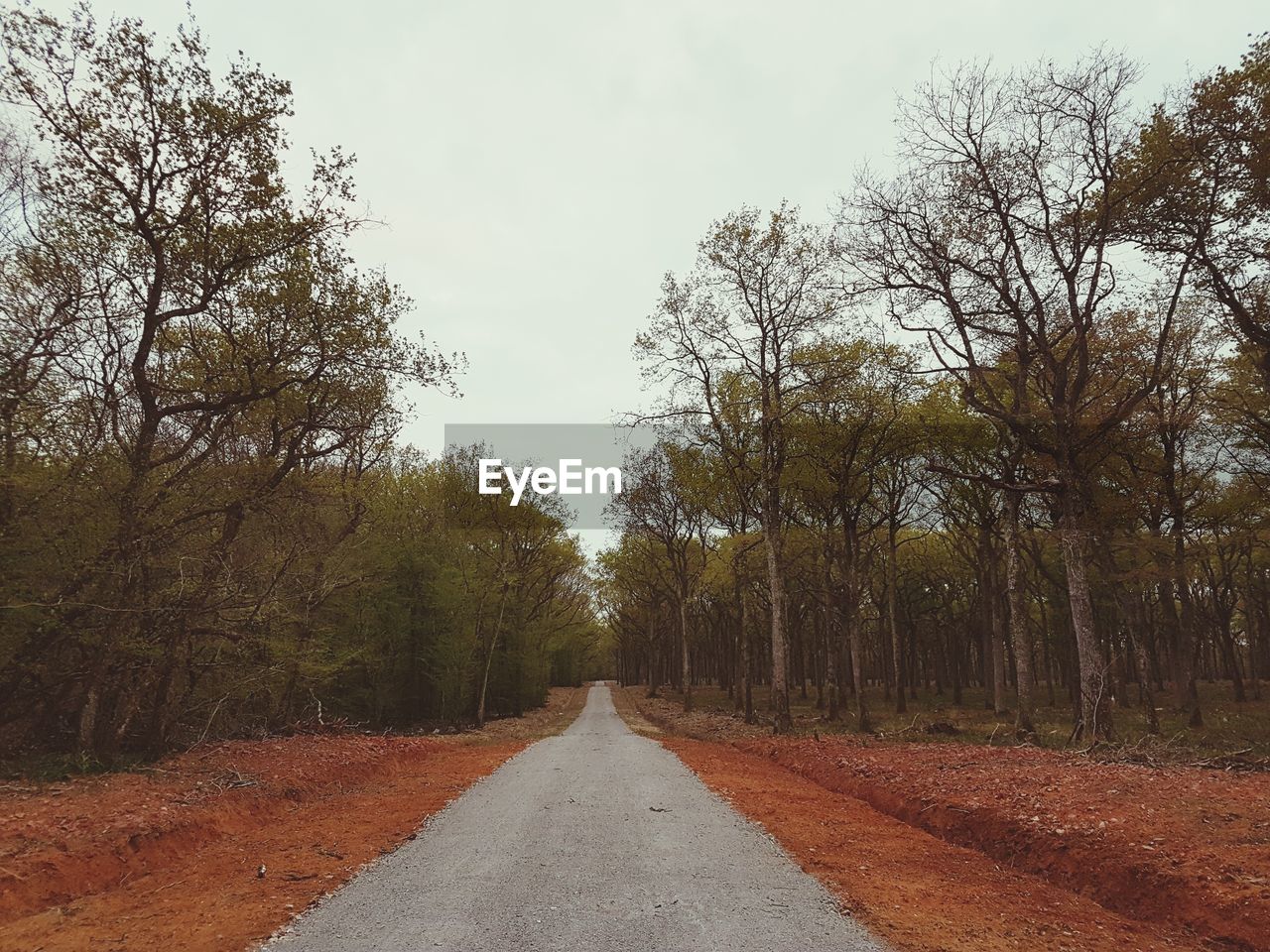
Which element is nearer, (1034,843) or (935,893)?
(935,893)

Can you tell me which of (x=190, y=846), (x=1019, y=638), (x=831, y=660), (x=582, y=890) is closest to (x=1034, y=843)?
(x=582, y=890)

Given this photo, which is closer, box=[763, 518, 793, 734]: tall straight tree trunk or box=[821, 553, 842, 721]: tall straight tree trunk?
box=[763, 518, 793, 734]: tall straight tree trunk

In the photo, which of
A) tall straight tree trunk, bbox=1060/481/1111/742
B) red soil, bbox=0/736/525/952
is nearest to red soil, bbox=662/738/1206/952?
red soil, bbox=0/736/525/952

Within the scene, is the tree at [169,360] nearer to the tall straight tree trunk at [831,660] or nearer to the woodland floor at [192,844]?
the woodland floor at [192,844]

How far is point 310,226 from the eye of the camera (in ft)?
48.0

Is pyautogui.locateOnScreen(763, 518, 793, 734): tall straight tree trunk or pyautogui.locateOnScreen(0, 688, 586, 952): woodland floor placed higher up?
pyautogui.locateOnScreen(763, 518, 793, 734): tall straight tree trunk

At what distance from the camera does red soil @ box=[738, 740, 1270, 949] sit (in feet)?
19.9

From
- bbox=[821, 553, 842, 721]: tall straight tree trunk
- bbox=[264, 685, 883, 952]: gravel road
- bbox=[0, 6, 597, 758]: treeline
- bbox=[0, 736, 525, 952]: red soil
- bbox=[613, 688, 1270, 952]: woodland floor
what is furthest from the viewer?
bbox=[821, 553, 842, 721]: tall straight tree trunk

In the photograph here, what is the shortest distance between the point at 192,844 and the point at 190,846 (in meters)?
0.06

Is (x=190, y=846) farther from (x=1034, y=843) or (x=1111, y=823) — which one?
(x=1111, y=823)

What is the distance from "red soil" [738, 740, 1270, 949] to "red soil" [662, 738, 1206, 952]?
0.27m

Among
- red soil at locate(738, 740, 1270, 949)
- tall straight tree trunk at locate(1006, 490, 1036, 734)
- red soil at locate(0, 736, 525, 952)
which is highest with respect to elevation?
tall straight tree trunk at locate(1006, 490, 1036, 734)

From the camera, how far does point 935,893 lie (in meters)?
6.71

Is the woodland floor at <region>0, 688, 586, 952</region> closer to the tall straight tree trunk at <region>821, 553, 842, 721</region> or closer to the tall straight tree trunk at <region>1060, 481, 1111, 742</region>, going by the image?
the tall straight tree trunk at <region>1060, 481, 1111, 742</region>
